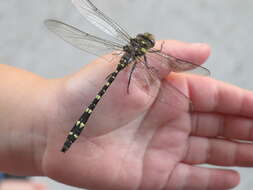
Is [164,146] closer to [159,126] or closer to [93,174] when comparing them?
[159,126]

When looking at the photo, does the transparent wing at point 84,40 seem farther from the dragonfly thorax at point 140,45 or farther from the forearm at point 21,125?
the forearm at point 21,125

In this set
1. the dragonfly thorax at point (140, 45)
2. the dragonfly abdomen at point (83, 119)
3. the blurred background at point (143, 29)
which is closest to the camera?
the dragonfly abdomen at point (83, 119)

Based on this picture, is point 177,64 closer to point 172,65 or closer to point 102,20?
point 172,65

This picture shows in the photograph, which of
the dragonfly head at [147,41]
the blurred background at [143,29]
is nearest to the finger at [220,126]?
the dragonfly head at [147,41]

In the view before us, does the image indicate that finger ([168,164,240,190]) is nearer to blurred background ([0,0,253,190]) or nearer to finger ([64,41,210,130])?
finger ([64,41,210,130])

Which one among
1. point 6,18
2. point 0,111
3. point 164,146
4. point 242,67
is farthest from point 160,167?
point 6,18
